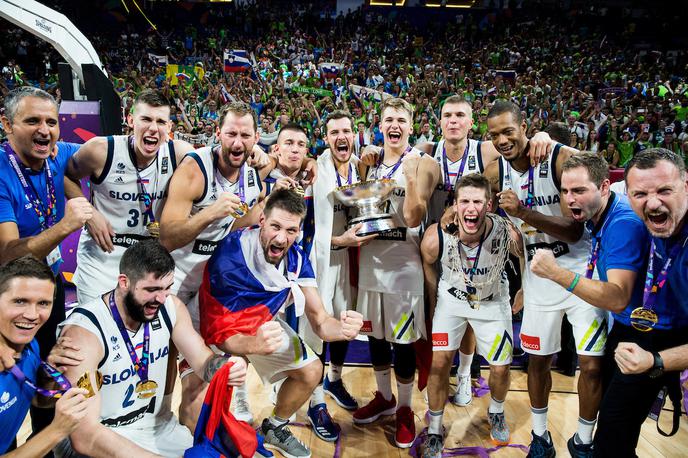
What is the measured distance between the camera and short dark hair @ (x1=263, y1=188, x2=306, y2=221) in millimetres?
3029

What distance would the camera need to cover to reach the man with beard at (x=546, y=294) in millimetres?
3260

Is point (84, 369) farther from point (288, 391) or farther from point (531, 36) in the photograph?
point (531, 36)

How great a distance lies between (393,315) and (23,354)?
2.31 m

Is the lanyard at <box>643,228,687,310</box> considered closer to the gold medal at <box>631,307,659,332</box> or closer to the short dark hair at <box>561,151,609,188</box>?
the gold medal at <box>631,307,659,332</box>

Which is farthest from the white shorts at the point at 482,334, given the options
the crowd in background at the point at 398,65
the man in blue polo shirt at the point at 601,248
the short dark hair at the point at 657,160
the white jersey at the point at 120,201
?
the crowd in background at the point at 398,65

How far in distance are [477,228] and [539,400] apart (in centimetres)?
124

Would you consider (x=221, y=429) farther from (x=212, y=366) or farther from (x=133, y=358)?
(x=133, y=358)

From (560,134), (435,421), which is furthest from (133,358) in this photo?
(560,134)

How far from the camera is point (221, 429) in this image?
2.45 metres

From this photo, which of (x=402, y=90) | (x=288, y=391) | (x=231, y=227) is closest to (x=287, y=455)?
(x=288, y=391)

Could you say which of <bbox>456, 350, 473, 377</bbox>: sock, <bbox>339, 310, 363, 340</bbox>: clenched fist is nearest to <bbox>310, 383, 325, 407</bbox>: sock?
<bbox>339, 310, 363, 340</bbox>: clenched fist

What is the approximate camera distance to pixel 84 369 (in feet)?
7.63

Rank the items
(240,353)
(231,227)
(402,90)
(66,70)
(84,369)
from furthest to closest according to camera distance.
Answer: (402,90) → (66,70) → (231,227) → (240,353) → (84,369)

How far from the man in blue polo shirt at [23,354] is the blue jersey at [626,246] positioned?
8.65 feet
